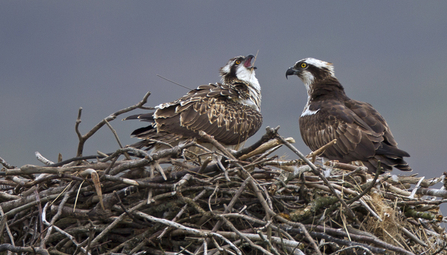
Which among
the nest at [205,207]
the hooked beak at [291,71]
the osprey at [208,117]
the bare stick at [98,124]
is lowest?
the nest at [205,207]

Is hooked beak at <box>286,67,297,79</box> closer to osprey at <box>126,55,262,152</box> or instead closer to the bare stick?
osprey at <box>126,55,262,152</box>

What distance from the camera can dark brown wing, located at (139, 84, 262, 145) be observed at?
211 inches

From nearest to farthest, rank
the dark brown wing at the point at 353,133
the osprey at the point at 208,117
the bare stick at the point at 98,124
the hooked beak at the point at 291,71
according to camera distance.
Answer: the bare stick at the point at 98,124 → the osprey at the point at 208,117 → the dark brown wing at the point at 353,133 → the hooked beak at the point at 291,71

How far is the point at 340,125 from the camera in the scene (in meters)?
5.95

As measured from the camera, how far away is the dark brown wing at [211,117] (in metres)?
A: 5.36

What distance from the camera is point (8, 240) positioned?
4266mm

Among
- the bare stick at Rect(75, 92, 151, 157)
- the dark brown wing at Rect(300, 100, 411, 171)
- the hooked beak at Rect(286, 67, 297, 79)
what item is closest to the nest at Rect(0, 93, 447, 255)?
the bare stick at Rect(75, 92, 151, 157)

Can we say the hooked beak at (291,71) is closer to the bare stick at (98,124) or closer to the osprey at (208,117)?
the osprey at (208,117)

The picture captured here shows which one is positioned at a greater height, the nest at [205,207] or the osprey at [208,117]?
the osprey at [208,117]

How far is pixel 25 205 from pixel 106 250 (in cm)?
82

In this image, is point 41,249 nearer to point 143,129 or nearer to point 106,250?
point 106,250

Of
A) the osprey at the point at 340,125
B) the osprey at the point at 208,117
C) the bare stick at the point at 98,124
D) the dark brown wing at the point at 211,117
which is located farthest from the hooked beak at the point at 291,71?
the bare stick at the point at 98,124

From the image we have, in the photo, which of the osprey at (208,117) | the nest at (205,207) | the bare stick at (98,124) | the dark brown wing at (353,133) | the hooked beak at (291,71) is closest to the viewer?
the nest at (205,207)

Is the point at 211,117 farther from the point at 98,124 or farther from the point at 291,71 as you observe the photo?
the point at 291,71
